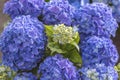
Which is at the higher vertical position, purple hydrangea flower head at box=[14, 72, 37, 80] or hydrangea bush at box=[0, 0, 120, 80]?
hydrangea bush at box=[0, 0, 120, 80]

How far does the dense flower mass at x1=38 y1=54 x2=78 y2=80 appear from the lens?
103 cm

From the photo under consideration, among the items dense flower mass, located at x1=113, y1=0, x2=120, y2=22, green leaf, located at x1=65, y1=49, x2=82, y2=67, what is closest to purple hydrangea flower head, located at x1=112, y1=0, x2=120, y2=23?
dense flower mass, located at x1=113, y1=0, x2=120, y2=22

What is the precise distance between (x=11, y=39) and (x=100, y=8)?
0.31 meters

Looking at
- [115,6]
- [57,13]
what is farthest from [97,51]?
[115,6]

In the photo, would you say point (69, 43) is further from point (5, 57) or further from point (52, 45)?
point (5, 57)

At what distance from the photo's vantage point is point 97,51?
3.53 ft

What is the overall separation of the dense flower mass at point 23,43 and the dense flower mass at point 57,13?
5 cm

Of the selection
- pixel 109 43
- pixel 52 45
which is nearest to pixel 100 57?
pixel 109 43

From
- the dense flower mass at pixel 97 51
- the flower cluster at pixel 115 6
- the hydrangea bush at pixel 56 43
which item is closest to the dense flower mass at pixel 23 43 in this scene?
the hydrangea bush at pixel 56 43

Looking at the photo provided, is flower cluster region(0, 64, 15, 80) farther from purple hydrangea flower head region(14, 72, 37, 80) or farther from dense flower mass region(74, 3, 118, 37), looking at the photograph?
dense flower mass region(74, 3, 118, 37)

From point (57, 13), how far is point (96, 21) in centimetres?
13

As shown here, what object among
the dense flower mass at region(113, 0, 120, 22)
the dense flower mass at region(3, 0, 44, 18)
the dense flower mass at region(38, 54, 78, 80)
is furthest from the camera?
the dense flower mass at region(113, 0, 120, 22)

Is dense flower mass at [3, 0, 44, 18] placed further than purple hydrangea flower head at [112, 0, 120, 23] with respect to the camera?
No

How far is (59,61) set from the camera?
105cm
